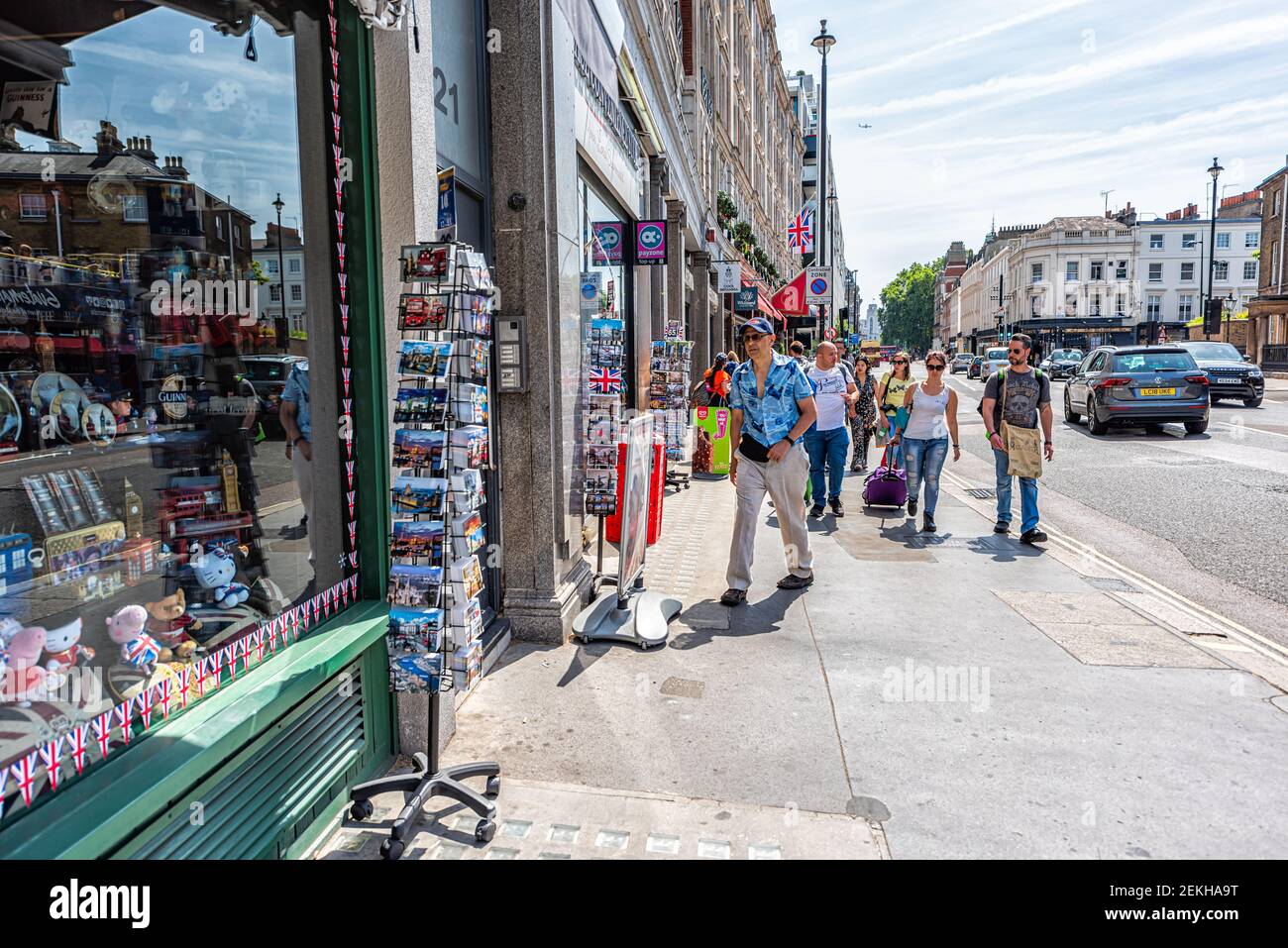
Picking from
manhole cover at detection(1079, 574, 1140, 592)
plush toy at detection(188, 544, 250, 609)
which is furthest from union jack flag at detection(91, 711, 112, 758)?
manhole cover at detection(1079, 574, 1140, 592)

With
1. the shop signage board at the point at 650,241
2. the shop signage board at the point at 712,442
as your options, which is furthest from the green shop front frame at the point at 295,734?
the shop signage board at the point at 712,442

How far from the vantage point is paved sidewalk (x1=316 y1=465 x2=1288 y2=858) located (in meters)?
3.24

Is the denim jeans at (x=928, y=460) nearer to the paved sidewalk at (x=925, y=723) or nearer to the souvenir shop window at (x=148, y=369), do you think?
the paved sidewalk at (x=925, y=723)

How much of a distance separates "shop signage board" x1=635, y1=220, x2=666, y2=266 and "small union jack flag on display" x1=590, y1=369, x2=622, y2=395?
14.3 feet

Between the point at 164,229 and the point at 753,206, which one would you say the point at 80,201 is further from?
the point at 753,206

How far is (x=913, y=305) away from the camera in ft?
528

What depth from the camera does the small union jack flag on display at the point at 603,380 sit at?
20.8 feet

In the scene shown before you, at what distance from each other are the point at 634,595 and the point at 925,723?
2.36 meters

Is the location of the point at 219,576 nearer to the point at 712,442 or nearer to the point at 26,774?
the point at 26,774

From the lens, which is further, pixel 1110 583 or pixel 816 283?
pixel 816 283

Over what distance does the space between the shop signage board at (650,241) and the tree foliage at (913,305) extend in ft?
528

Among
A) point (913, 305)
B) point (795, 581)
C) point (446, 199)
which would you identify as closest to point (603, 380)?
point (795, 581)

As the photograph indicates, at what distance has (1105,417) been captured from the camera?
1644 centimetres

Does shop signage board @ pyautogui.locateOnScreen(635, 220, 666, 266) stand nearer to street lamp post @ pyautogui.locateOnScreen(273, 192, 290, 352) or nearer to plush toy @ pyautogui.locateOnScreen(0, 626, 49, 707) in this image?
street lamp post @ pyautogui.locateOnScreen(273, 192, 290, 352)
